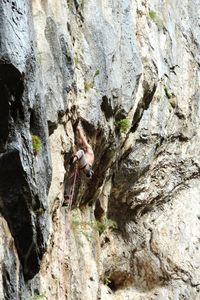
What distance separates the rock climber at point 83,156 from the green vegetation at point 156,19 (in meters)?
3.95

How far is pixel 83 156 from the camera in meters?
8.93

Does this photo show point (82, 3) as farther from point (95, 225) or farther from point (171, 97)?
point (171, 97)

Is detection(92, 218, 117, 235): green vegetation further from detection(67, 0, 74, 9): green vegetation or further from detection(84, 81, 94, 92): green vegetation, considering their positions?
detection(67, 0, 74, 9): green vegetation

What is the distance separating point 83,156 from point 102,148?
124cm

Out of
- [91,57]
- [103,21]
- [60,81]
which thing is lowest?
[60,81]

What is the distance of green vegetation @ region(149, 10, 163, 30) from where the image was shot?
12.2m

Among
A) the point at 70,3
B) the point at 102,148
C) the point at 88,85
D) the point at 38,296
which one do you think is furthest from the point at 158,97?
the point at 38,296

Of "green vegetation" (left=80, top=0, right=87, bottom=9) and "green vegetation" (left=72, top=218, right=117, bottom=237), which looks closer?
"green vegetation" (left=80, top=0, right=87, bottom=9)

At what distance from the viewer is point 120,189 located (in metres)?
12.5

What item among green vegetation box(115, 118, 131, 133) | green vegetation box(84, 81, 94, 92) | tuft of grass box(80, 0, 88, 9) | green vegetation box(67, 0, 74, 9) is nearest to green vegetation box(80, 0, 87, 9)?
tuft of grass box(80, 0, 88, 9)

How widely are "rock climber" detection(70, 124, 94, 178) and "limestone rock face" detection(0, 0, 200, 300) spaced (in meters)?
0.16

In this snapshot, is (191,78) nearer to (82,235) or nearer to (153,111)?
(153,111)

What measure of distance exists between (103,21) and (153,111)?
3103 millimetres

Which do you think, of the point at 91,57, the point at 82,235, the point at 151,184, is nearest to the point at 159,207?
the point at 151,184
